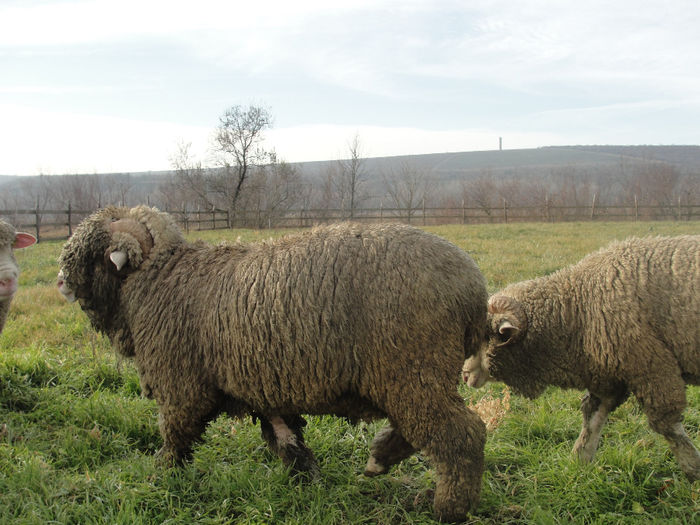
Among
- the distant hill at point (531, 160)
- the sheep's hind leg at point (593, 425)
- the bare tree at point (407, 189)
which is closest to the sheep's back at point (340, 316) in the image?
the sheep's hind leg at point (593, 425)

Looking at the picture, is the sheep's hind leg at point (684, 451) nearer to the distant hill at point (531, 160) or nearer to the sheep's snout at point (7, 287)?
the sheep's snout at point (7, 287)

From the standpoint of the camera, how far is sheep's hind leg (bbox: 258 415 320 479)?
3.40m

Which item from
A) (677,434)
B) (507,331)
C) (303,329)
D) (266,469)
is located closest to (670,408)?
(677,434)

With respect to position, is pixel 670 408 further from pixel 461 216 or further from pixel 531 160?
pixel 531 160

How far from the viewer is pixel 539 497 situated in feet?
10.3

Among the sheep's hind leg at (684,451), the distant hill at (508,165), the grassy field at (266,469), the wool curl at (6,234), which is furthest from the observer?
the distant hill at (508,165)

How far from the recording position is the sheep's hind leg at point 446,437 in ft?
8.87

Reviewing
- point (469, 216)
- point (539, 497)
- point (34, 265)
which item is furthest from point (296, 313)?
point (469, 216)

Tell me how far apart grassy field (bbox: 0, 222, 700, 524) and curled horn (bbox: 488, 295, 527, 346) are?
0.75 meters

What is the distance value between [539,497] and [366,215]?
31.6m

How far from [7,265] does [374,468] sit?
11.0 feet

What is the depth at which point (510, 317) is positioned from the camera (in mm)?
3824

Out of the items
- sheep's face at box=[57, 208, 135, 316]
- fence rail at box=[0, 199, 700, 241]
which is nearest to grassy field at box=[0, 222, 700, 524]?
sheep's face at box=[57, 208, 135, 316]

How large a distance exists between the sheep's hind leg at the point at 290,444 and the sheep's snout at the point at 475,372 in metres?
1.48
